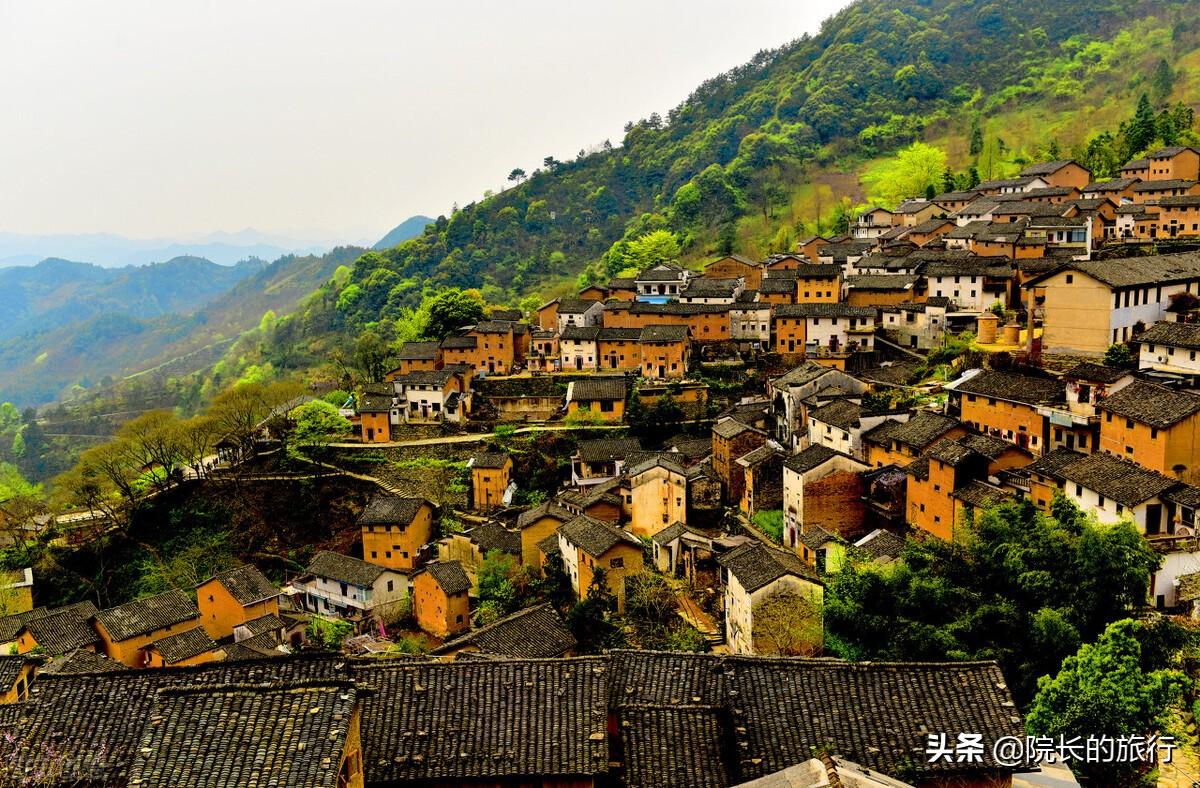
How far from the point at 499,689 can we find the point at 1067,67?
279 ft

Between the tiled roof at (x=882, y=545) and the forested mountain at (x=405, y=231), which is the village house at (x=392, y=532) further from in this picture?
the forested mountain at (x=405, y=231)

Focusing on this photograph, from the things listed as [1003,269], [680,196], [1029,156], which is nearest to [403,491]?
[1003,269]

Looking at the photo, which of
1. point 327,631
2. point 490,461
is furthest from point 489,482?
point 327,631

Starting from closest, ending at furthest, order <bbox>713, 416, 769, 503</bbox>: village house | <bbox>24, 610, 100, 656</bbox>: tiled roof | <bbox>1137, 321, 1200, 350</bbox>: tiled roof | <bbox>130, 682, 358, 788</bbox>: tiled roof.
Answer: <bbox>130, 682, 358, 788</bbox>: tiled roof < <bbox>1137, 321, 1200, 350</bbox>: tiled roof < <bbox>24, 610, 100, 656</bbox>: tiled roof < <bbox>713, 416, 769, 503</bbox>: village house

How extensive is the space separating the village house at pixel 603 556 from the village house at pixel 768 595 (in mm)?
3997

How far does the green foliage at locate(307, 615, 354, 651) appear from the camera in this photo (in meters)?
24.5

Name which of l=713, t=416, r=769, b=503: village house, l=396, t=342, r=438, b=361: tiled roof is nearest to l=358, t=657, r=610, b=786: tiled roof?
l=713, t=416, r=769, b=503: village house

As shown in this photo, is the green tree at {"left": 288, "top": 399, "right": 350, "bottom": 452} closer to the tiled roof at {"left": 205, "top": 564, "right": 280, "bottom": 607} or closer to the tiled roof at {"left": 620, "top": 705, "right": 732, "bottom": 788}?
the tiled roof at {"left": 205, "top": 564, "right": 280, "bottom": 607}

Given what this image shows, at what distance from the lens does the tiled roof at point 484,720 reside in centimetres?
867

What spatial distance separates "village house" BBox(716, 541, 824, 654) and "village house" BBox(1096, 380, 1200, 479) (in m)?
6.79

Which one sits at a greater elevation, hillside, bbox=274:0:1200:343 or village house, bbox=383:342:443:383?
hillside, bbox=274:0:1200:343

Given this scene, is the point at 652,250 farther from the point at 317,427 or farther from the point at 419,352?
the point at 317,427

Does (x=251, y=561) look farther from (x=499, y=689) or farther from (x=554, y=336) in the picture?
(x=499, y=689)

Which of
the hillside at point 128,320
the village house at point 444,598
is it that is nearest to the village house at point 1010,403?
the village house at point 444,598
